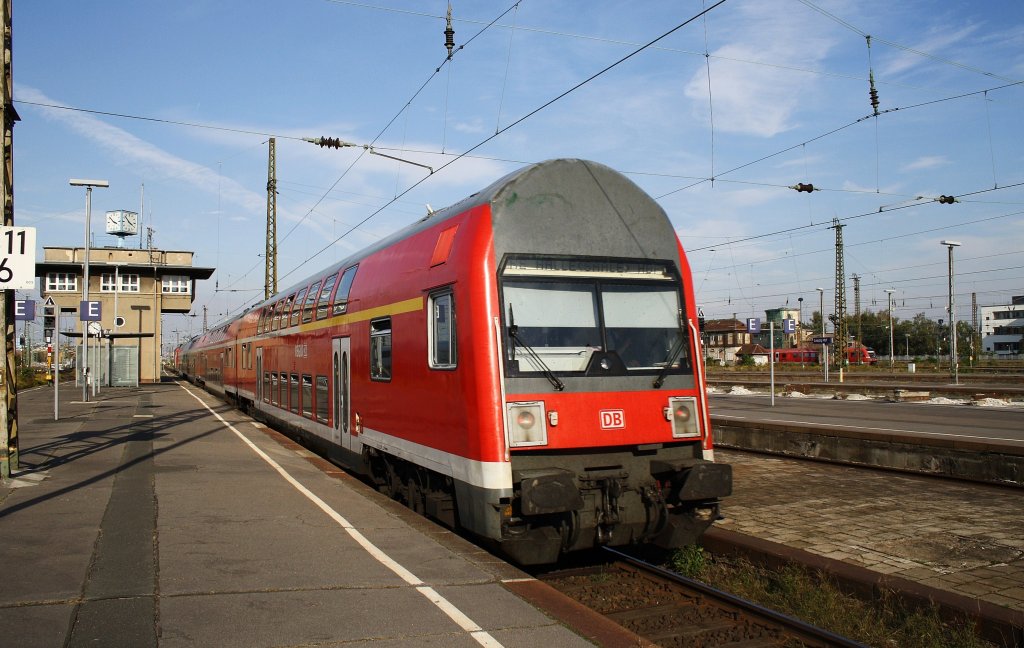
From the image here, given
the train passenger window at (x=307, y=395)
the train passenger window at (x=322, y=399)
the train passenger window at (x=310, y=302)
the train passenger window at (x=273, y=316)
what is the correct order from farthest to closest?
the train passenger window at (x=273, y=316)
the train passenger window at (x=310, y=302)
the train passenger window at (x=307, y=395)
the train passenger window at (x=322, y=399)

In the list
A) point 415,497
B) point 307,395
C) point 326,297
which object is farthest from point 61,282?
point 415,497

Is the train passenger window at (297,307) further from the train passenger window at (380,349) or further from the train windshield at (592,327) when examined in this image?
the train windshield at (592,327)

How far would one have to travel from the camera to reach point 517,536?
6523 mm

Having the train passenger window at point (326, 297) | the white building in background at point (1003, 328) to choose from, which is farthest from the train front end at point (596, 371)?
the white building in background at point (1003, 328)

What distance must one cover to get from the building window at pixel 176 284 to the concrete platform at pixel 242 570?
46795 millimetres

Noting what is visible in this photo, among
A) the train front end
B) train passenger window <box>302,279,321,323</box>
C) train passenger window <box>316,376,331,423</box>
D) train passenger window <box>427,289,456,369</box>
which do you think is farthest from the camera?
train passenger window <box>302,279,321,323</box>

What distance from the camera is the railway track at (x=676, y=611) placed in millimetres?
5762

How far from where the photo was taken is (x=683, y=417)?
7.37 metres

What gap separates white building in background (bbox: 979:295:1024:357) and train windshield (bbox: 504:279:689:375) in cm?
10207

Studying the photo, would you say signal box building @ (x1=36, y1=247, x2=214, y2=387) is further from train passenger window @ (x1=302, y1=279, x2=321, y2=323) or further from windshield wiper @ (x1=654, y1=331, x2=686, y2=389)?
windshield wiper @ (x1=654, y1=331, x2=686, y2=389)

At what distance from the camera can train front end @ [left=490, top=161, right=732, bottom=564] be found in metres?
6.65

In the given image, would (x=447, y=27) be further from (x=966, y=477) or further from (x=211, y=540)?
(x=966, y=477)

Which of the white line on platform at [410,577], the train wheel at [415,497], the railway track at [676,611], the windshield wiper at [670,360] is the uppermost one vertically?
the windshield wiper at [670,360]

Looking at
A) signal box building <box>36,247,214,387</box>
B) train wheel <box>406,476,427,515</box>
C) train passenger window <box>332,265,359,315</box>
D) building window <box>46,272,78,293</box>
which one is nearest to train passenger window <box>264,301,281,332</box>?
train passenger window <box>332,265,359,315</box>
